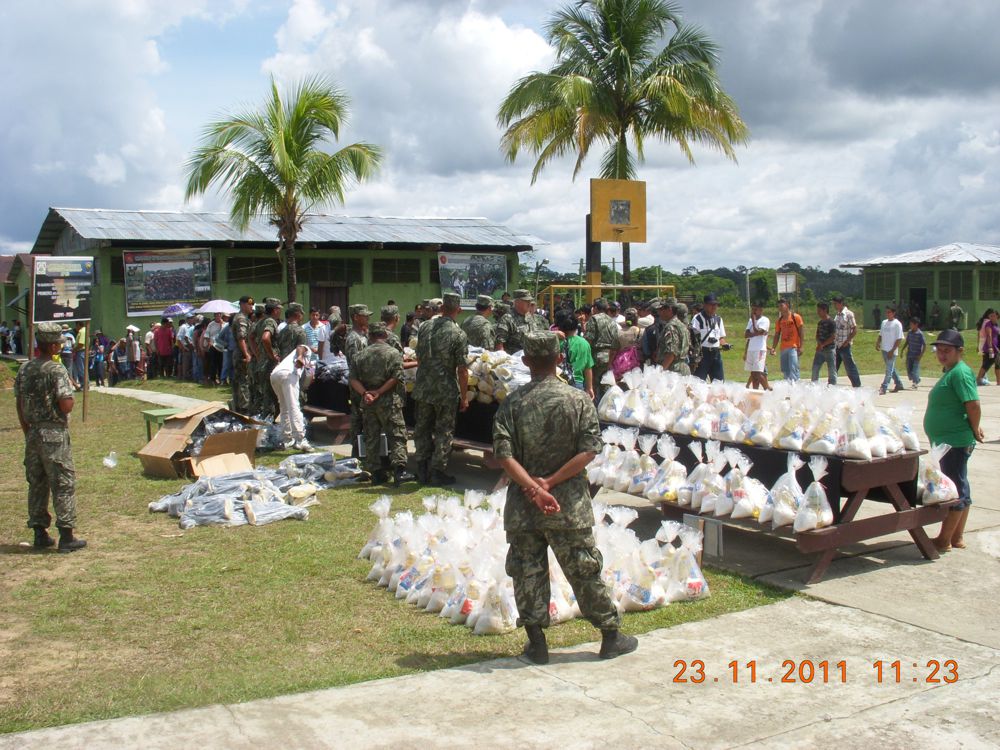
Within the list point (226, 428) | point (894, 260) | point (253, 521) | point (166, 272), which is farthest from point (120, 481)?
point (894, 260)

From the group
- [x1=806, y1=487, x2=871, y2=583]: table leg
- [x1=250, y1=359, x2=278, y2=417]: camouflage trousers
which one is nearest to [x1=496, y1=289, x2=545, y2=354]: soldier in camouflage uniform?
[x1=250, y1=359, x2=278, y2=417]: camouflage trousers

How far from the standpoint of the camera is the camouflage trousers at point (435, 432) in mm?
9765

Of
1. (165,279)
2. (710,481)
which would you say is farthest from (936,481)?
(165,279)

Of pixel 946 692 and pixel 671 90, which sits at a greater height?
pixel 671 90

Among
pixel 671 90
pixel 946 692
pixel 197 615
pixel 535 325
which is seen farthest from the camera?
pixel 671 90

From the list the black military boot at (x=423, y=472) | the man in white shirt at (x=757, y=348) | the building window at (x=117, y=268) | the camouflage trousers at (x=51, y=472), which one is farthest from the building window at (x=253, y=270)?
the camouflage trousers at (x=51, y=472)

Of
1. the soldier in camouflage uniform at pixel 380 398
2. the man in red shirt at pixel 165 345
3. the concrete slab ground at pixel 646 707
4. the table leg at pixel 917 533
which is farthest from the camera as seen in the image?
the man in red shirt at pixel 165 345

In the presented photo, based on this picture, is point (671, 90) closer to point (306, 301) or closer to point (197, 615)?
point (306, 301)

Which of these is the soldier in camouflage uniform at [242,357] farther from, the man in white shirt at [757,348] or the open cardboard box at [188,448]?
the man in white shirt at [757,348]

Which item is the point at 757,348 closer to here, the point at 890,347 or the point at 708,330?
the point at 708,330

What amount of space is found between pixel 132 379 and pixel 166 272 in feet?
13.6

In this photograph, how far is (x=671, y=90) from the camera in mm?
21406

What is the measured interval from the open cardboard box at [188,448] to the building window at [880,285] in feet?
130

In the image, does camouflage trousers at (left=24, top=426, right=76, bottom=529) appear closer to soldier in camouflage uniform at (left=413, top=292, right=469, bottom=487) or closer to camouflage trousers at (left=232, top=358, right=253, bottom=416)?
soldier in camouflage uniform at (left=413, top=292, right=469, bottom=487)
